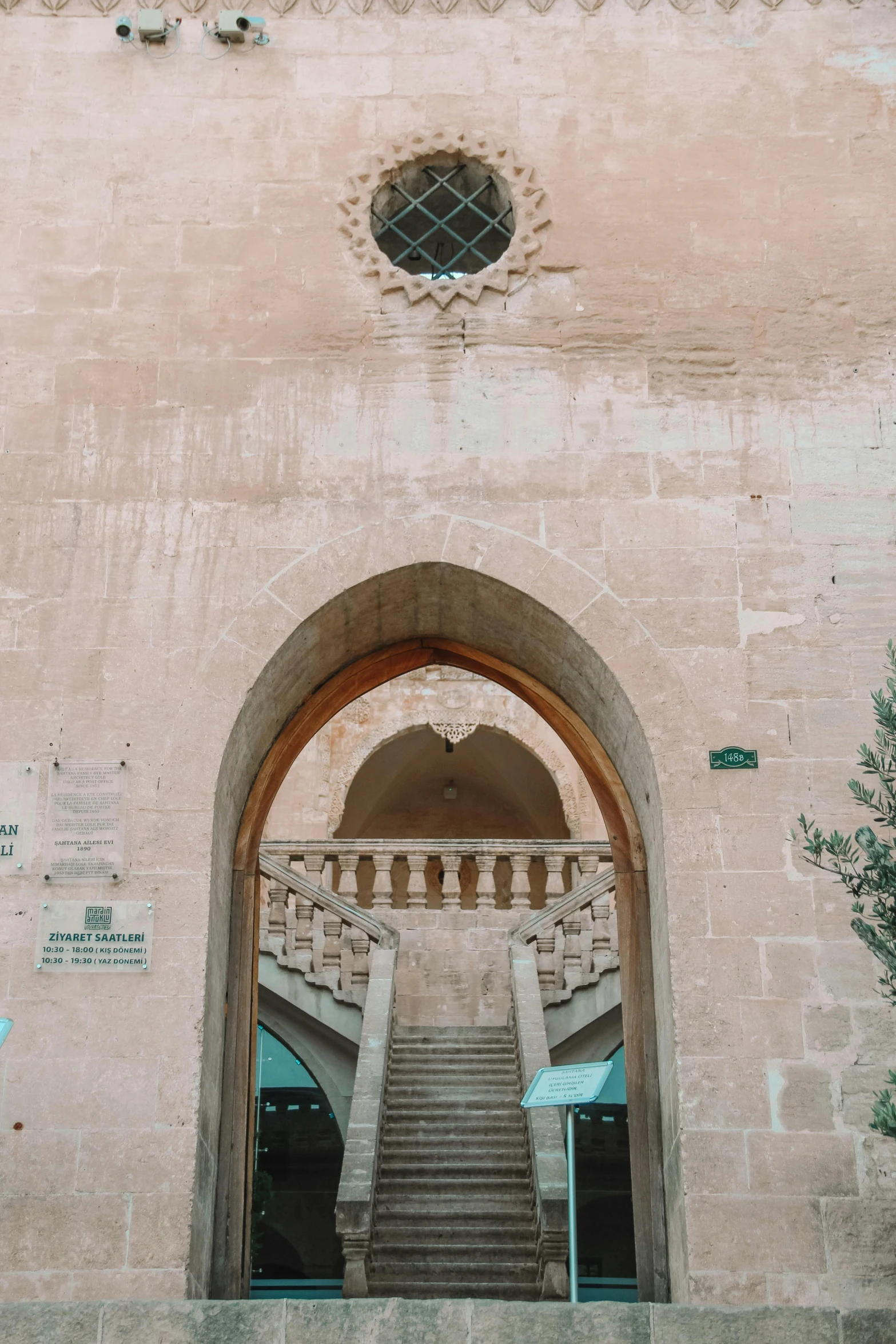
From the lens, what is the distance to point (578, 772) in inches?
677

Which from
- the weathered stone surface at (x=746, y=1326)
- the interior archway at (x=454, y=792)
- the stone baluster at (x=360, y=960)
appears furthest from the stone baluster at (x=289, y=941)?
the weathered stone surface at (x=746, y=1326)

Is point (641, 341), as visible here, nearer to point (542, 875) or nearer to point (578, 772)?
point (578, 772)

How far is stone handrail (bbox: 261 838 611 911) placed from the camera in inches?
542

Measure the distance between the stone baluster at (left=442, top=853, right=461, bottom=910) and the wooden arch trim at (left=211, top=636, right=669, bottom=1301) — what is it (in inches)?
241

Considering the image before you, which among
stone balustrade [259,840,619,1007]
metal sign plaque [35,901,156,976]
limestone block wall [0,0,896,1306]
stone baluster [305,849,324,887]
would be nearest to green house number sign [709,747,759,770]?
limestone block wall [0,0,896,1306]

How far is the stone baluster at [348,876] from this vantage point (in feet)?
45.6

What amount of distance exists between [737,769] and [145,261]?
12.0 ft

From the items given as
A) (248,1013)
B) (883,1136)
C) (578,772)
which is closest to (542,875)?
(578,772)

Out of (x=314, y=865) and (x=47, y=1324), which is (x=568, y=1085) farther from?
(x=314, y=865)

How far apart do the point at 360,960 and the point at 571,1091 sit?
7343mm

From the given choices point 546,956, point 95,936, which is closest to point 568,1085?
point 95,936

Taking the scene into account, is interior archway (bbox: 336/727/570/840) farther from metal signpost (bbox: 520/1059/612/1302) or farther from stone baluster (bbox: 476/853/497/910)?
metal signpost (bbox: 520/1059/612/1302)

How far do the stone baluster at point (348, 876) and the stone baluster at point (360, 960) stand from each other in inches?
30.1

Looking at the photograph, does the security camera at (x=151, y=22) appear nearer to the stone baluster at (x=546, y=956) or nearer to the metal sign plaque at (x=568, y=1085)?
the metal sign plaque at (x=568, y=1085)
